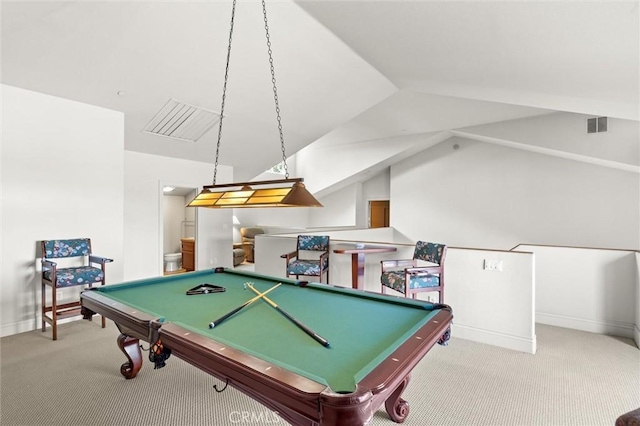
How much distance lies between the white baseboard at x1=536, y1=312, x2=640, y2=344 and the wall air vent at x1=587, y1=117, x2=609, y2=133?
3.17 meters

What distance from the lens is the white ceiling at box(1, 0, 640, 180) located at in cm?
A: 228

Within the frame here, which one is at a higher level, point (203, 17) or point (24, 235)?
point (203, 17)

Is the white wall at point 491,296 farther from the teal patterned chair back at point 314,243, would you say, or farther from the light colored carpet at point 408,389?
the teal patterned chair back at point 314,243

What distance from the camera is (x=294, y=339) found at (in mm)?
1455

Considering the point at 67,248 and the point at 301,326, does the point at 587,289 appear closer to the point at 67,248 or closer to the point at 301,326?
the point at 301,326

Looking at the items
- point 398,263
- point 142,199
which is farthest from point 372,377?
point 142,199

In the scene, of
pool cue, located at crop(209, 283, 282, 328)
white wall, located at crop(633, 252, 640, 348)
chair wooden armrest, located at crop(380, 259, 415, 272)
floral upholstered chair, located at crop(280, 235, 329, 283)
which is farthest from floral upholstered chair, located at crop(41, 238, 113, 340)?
white wall, located at crop(633, 252, 640, 348)

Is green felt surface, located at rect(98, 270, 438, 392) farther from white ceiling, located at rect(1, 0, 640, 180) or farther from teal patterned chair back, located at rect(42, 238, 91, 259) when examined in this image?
white ceiling, located at rect(1, 0, 640, 180)

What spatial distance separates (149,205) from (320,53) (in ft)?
12.7

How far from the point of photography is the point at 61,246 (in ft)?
11.4

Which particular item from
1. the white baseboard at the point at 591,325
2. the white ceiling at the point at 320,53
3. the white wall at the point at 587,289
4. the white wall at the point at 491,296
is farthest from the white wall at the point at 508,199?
the white wall at the point at 491,296

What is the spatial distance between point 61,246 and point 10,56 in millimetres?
1928

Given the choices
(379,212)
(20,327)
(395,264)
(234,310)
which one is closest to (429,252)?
(395,264)

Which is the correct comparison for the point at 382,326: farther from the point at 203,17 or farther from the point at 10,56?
the point at 10,56
